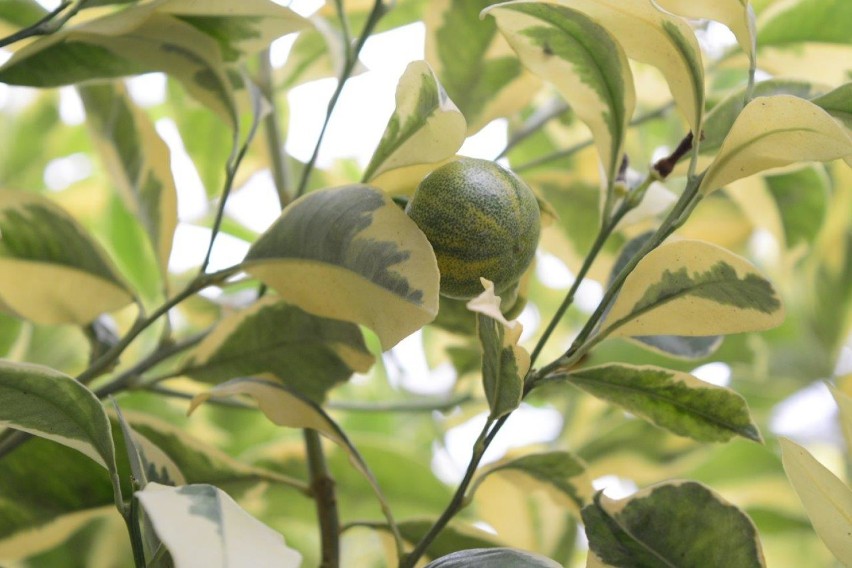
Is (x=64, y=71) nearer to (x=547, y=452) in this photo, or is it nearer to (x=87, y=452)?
(x=87, y=452)

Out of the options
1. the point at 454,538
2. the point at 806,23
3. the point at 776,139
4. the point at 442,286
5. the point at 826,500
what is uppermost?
the point at 806,23

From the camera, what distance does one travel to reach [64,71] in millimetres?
737

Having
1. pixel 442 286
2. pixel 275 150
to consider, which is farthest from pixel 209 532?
pixel 275 150

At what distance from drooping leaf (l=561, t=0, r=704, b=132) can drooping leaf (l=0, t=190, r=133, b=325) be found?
0.43 metres

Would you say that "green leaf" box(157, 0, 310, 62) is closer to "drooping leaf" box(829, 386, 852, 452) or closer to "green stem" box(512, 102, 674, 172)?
"green stem" box(512, 102, 674, 172)

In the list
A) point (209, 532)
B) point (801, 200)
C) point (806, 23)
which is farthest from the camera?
point (801, 200)

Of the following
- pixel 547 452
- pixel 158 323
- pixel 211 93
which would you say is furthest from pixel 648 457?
pixel 158 323

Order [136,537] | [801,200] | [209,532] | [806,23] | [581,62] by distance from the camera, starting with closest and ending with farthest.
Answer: [209,532], [136,537], [581,62], [806,23], [801,200]

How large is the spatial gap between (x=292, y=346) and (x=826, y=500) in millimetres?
414

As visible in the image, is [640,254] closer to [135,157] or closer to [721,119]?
[721,119]

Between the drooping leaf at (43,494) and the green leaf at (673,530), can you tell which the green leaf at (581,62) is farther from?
the drooping leaf at (43,494)

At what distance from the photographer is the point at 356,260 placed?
1.94ft

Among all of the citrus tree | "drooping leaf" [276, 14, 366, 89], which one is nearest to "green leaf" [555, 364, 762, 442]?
the citrus tree

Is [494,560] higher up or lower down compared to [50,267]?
lower down
